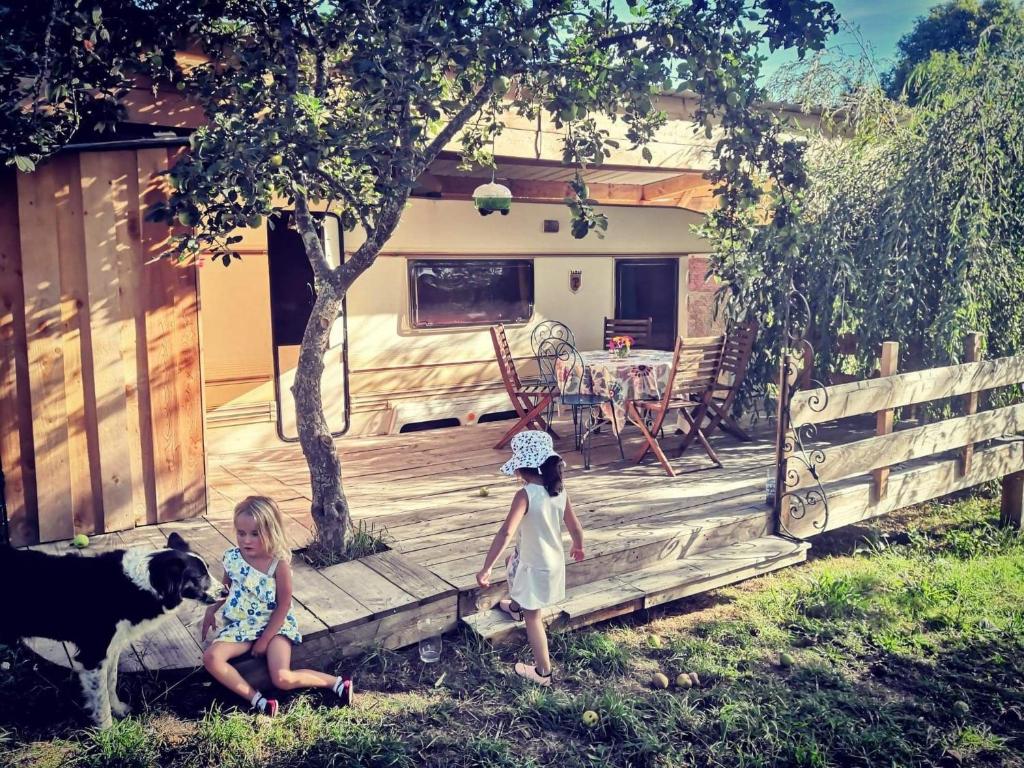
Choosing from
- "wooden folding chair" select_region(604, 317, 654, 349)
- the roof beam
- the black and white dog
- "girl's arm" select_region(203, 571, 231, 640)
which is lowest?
"girl's arm" select_region(203, 571, 231, 640)

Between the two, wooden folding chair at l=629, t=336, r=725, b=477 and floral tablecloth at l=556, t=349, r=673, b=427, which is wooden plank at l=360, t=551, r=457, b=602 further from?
floral tablecloth at l=556, t=349, r=673, b=427

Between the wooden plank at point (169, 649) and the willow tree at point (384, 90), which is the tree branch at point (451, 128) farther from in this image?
the wooden plank at point (169, 649)

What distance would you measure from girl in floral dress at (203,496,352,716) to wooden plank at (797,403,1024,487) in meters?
2.97

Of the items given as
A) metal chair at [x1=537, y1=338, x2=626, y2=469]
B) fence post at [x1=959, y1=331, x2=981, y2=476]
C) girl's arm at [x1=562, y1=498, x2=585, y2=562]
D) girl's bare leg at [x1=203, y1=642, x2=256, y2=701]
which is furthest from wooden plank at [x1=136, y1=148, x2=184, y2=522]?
fence post at [x1=959, y1=331, x2=981, y2=476]

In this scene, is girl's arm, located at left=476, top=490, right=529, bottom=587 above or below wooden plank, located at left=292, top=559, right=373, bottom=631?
above

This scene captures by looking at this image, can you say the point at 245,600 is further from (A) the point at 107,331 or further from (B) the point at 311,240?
(A) the point at 107,331

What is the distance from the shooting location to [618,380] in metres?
6.18

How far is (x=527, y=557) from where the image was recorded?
3.35m

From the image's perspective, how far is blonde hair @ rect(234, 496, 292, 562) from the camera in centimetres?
298

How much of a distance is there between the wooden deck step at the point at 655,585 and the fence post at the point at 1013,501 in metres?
2.12

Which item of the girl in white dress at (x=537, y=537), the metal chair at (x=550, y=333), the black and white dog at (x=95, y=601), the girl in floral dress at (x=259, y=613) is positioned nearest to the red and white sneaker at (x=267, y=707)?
the girl in floral dress at (x=259, y=613)

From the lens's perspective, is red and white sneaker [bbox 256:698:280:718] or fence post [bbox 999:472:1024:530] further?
fence post [bbox 999:472:1024:530]

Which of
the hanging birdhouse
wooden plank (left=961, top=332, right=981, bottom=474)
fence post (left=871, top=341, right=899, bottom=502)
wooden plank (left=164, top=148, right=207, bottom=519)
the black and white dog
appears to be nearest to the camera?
the black and white dog

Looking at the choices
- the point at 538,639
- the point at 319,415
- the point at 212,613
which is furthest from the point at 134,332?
the point at 538,639
